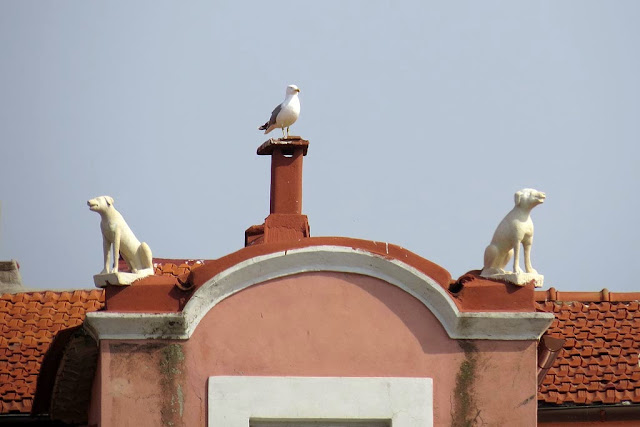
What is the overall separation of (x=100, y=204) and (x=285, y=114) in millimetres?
3968

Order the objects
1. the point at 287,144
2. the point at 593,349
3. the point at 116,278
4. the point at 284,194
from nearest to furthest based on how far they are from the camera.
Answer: the point at 116,278 < the point at 284,194 < the point at 287,144 < the point at 593,349

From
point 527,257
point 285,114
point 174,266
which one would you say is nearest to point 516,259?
point 527,257

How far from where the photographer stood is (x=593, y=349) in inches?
674

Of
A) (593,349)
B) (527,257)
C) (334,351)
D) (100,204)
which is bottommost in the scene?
(334,351)

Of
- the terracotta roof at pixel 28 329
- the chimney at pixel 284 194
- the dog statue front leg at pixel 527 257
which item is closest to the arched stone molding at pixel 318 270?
the dog statue front leg at pixel 527 257

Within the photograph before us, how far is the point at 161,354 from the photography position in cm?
1373

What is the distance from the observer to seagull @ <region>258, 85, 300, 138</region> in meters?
17.4

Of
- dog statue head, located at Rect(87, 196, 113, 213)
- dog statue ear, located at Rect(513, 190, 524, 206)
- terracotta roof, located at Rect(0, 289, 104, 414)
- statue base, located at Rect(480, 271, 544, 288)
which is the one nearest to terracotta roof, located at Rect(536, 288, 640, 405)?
statue base, located at Rect(480, 271, 544, 288)

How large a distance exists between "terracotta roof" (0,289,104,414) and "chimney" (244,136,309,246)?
2.54 metres

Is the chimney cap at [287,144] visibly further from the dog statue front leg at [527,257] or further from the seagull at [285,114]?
the dog statue front leg at [527,257]

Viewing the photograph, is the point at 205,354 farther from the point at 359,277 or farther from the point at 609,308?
the point at 609,308

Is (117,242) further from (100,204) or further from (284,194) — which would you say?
(284,194)

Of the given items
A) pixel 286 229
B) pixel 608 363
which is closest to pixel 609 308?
pixel 608 363

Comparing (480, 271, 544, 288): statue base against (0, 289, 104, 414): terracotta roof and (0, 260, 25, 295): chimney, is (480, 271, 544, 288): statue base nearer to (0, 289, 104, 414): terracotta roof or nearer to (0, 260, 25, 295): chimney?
(0, 289, 104, 414): terracotta roof
